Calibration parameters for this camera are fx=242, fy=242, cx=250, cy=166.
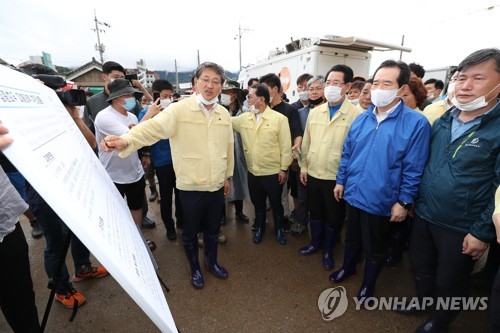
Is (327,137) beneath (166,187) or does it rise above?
above

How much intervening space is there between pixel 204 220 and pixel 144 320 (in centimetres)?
105

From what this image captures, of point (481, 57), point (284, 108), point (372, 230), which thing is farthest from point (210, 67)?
point (372, 230)

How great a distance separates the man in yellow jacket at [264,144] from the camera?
306cm

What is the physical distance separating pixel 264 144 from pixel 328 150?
2.60 feet

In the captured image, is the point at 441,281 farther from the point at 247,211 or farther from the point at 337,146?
the point at 247,211

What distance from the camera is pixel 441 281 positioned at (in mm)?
1905

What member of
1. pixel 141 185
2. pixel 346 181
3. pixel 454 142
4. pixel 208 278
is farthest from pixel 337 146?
pixel 141 185

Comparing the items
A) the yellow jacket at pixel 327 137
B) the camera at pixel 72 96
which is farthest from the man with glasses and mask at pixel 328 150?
the camera at pixel 72 96

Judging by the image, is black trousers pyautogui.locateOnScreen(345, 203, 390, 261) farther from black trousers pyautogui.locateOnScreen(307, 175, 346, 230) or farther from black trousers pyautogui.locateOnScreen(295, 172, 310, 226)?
black trousers pyautogui.locateOnScreen(295, 172, 310, 226)

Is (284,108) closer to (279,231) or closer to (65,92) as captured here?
(279,231)

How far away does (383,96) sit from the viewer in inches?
81.1

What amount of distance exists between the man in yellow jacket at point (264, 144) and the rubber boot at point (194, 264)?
1111 mm

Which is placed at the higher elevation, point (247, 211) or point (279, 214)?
point (279, 214)

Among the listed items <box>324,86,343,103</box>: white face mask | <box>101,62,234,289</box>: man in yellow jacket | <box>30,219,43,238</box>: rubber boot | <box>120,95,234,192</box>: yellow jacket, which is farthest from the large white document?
<box>30,219,43,238</box>: rubber boot
